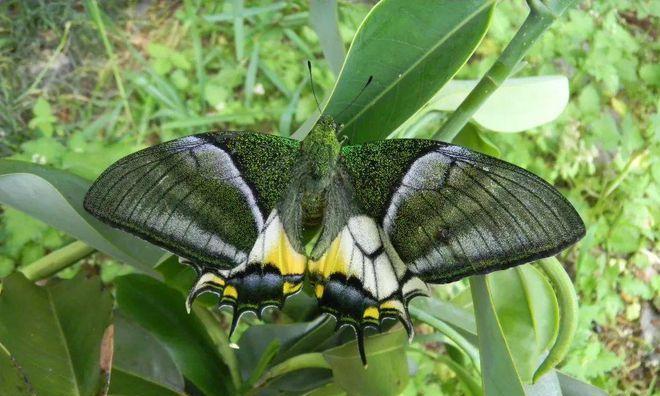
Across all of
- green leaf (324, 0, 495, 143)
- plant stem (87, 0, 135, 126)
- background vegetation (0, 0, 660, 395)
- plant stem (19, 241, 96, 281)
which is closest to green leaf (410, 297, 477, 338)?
green leaf (324, 0, 495, 143)

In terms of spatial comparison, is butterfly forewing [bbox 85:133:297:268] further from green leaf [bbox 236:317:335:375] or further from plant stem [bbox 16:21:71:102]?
plant stem [bbox 16:21:71:102]

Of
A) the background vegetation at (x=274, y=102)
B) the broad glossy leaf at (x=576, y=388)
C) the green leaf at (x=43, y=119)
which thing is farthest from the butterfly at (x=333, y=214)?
the green leaf at (x=43, y=119)

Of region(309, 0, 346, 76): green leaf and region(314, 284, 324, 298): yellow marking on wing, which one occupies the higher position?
region(309, 0, 346, 76): green leaf

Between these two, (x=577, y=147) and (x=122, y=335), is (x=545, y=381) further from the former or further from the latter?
(x=577, y=147)

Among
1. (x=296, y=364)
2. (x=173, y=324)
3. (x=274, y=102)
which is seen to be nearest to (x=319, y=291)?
(x=296, y=364)

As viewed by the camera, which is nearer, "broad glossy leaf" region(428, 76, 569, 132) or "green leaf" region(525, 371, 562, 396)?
"green leaf" region(525, 371, 562, 396)

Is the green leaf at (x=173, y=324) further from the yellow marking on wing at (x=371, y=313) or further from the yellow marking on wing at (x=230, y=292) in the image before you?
the yellow marking on wing at (x=371, y=313)

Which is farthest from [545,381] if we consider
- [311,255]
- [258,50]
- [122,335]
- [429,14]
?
[258,50]
